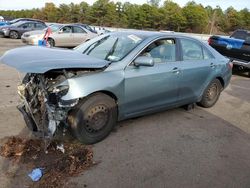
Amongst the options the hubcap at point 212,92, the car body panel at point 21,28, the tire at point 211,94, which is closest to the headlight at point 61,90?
the tire at point 211,94

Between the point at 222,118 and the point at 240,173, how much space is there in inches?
88.2

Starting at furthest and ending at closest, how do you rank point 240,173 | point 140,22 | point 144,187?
point 140,22, point 240,173, point 144,187

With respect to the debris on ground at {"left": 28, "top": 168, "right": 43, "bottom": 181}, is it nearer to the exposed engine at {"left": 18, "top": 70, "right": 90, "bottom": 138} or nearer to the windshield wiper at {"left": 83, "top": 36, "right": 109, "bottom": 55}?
the exposed engine at {"left": 18, "top": 70, "right": 90, "bottom": 138}

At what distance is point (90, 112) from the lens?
13.7 ft

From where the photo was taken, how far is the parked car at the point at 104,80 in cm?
390

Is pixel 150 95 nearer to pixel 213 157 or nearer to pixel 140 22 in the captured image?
pixel 213 157

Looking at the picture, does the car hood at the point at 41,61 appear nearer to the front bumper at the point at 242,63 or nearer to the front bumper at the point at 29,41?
the front bumper at the point at 242,63

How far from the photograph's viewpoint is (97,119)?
14.2ft

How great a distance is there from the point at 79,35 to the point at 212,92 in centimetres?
1289

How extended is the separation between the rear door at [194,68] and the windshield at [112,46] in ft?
3.45

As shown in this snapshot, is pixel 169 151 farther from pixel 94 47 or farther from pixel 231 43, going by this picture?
pixel 231 43

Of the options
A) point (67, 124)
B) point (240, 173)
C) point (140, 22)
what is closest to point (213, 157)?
point (240, 173)

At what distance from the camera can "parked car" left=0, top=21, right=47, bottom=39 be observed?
21.7 m

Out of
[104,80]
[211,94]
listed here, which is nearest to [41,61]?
[104,80]
